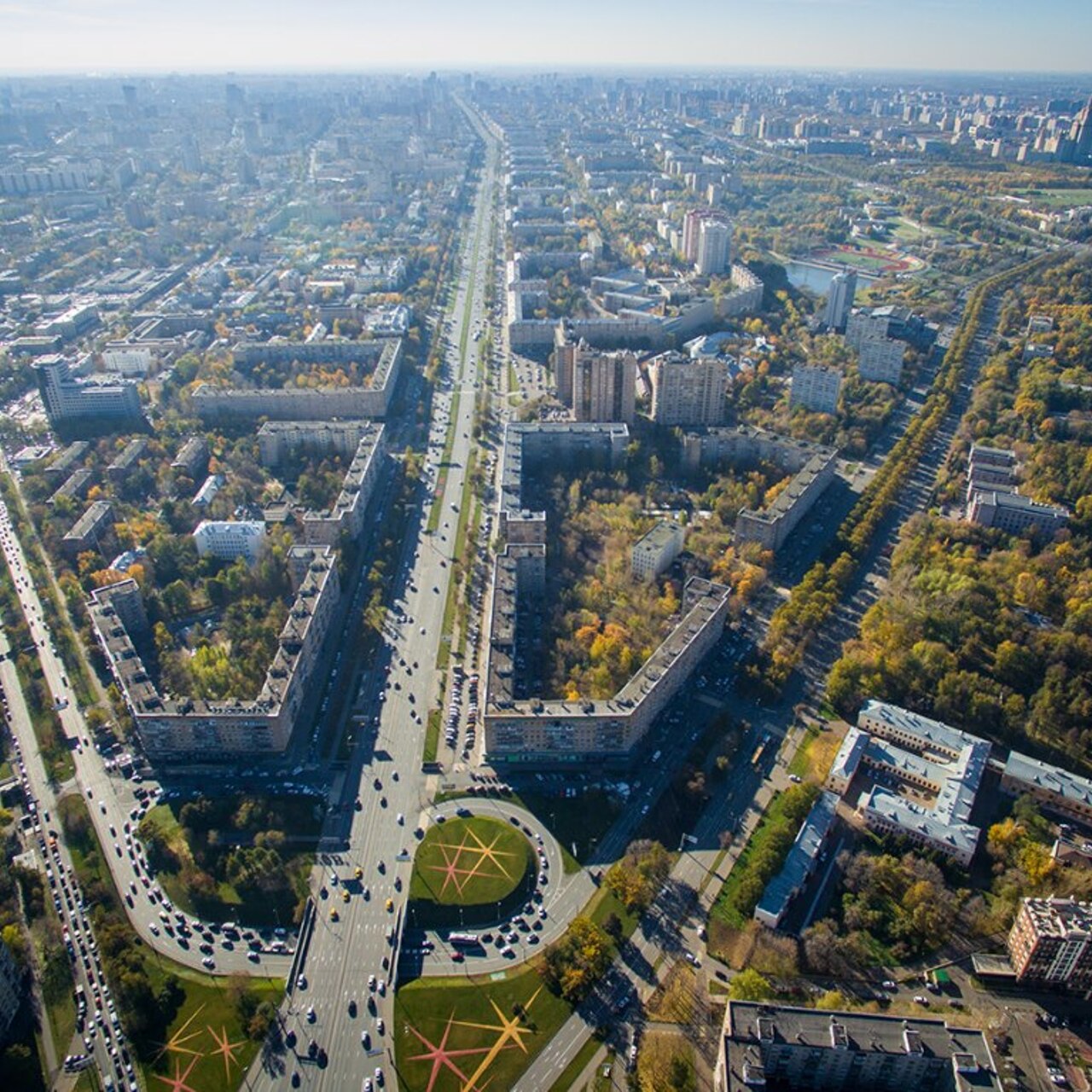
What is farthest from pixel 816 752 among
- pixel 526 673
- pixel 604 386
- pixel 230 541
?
pixel 604 386

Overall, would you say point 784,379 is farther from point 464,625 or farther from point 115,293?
point 115,293

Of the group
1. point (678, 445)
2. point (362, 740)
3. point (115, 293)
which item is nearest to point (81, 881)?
point (362, 740)

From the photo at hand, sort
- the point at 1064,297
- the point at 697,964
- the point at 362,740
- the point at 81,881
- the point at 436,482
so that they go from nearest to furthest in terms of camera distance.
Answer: the point at 697,964, the point at 81,881, the point at 362,740, the point at 436,482, the point at 1064,297

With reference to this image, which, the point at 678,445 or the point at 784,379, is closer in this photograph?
the point at 678,445

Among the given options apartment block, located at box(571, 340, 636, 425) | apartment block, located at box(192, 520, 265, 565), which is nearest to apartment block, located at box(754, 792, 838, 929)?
apartment block, located at box(192, 520, 265, 565)

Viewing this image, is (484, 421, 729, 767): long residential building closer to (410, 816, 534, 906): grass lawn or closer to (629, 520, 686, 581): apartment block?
(410, 816, 534, 906): grass lawn

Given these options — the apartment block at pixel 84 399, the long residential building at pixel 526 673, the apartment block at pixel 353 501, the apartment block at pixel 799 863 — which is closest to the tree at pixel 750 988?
the apartment block at pixel 799 863
